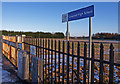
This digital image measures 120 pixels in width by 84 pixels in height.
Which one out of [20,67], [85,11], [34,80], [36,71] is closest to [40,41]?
[36,71]

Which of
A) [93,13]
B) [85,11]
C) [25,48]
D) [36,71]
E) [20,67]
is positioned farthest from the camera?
[25,48]

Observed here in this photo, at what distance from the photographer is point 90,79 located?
2467 millimetres

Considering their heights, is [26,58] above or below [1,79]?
above

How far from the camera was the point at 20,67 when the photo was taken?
16.5 ft

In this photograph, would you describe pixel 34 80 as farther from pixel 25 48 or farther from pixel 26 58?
pixel 25 48

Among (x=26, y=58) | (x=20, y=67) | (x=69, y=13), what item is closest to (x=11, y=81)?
(x=20, y=67)

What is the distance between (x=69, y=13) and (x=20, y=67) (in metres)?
2.84

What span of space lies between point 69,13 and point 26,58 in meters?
2.28

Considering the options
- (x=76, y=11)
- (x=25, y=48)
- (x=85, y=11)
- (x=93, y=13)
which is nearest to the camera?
(x=93, y=13)

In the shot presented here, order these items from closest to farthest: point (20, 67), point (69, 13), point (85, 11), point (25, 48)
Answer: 1. point (85, 11)
2. point (69, 13)
3. point (20, 67)
4. point (25, 48)

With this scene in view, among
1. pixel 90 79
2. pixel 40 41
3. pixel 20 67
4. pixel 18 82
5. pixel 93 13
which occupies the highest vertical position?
pixel 93 13

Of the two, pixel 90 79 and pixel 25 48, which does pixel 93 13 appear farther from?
pixel 25 48

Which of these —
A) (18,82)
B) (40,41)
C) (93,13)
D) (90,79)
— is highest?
(93,13)

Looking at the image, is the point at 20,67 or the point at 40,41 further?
the point at 20,67
